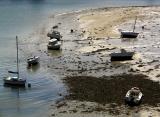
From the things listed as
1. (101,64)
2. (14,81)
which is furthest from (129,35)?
(14,81)

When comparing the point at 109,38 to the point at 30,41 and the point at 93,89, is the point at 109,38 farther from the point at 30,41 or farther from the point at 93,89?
the point at 93,89

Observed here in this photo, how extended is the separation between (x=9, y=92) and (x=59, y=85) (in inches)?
260

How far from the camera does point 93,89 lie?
5375 cm

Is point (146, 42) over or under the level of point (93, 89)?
over

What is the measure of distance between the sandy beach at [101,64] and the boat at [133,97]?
711 mm

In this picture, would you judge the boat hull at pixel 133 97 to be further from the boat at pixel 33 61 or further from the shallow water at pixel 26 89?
the boat at pixel 33 61


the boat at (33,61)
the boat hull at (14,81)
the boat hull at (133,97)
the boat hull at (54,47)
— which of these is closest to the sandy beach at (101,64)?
the boat hull at (133,97)

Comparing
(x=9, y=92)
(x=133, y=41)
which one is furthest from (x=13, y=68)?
(x=133, y=41)

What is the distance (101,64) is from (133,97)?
1873 cm

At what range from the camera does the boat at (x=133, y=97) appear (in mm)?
47969

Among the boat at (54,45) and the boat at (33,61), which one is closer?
the boat at (33,61)

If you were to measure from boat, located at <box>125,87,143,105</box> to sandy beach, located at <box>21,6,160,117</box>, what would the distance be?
0.71 m

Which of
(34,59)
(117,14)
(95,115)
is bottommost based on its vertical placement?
(95,115)

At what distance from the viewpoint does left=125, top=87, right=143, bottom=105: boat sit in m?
48.0
